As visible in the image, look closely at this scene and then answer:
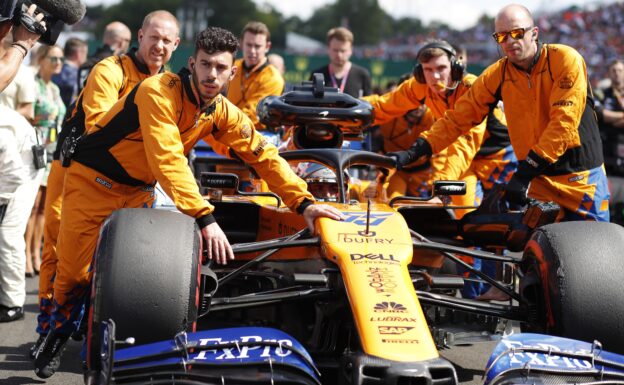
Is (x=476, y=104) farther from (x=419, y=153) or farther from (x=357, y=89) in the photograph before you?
(x=357, y=89)

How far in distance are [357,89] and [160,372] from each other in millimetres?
7016

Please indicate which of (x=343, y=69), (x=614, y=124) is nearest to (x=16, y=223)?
(x=343, y=69)

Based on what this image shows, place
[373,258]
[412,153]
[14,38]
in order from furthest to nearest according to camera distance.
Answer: [412,153] → [14,38] → [373,258]

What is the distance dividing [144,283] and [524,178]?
2642 millimetres

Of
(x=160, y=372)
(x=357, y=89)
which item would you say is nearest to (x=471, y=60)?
(x=357, y=89)

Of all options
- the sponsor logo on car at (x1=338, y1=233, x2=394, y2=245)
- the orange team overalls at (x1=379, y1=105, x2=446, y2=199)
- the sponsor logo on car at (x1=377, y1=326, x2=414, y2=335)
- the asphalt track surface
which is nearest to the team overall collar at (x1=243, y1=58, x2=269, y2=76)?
the orange team overalls at (x1=379, y1=105, x2=446, y2=199)

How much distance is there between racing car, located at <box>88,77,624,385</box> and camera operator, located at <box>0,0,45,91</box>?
0.94 metres

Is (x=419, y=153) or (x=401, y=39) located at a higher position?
(x=401, y=39)

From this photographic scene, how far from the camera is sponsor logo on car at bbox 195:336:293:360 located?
3855 mm

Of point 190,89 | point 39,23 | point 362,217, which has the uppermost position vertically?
point 39,23

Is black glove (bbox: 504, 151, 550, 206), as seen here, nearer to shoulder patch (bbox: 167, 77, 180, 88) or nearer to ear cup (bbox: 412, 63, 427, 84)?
ear cup (bbox: 412, 63, 427, 84)

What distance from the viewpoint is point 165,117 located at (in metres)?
4.95

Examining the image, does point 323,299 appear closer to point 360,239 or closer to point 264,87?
point 360,239

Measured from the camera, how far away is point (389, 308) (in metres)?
4.14
